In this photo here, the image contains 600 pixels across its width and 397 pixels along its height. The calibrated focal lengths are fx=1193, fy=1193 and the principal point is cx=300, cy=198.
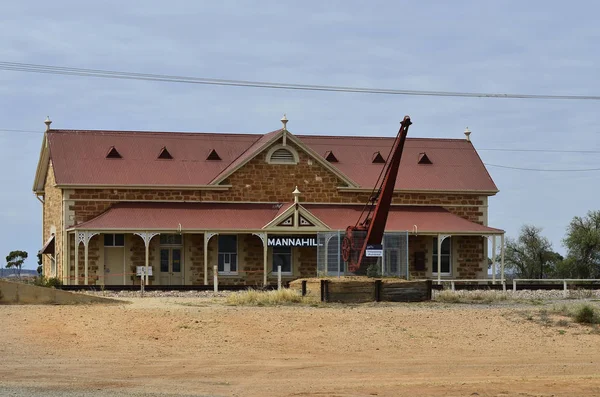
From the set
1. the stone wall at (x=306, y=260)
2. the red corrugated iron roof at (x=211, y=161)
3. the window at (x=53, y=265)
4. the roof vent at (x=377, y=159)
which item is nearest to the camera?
the red corrugated iron roof at (x=211, y=161)

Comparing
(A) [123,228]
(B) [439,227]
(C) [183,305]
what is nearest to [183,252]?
(A) [123,228]

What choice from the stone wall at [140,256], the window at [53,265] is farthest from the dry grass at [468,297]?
the window at [53,265]

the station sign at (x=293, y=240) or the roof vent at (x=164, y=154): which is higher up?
the roof vent at (x=164, y=154)

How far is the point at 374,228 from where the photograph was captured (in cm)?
3575

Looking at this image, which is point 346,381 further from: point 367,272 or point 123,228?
point 123,228

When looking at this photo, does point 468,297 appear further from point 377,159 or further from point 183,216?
point 377,159

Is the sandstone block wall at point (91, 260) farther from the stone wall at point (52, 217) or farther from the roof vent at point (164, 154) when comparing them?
the roof vent at point (164, 154)

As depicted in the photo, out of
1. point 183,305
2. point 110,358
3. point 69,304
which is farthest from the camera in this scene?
point 183,305

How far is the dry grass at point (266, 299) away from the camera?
2992 cm

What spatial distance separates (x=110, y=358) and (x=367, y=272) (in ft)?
50.9

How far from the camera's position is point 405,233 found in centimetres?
3644

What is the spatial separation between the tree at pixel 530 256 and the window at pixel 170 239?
21991 millimetres

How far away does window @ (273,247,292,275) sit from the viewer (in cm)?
4506

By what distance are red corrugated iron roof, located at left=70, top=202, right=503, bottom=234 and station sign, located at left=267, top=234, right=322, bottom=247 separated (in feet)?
2.28
